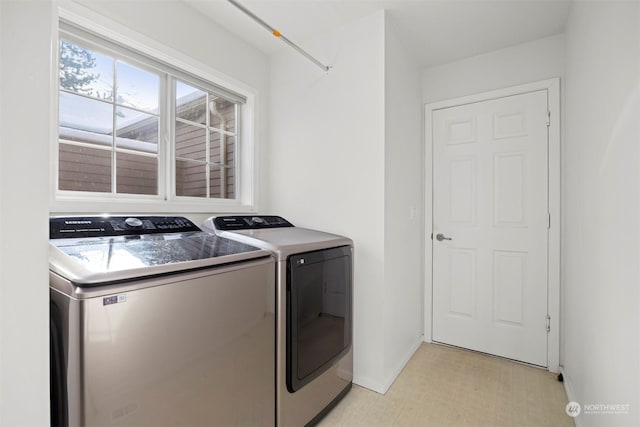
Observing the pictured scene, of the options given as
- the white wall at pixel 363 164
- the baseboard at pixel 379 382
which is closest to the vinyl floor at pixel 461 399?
the baseboard at pixel 379 382

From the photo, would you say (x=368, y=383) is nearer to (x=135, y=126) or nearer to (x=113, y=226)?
(x=113, y=226)

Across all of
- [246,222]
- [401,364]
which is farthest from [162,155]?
[401,364]

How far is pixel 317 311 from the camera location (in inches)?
66.9

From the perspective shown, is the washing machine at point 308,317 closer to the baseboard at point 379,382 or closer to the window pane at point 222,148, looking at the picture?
the baseboard at point 379,382

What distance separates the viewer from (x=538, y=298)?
237 cm

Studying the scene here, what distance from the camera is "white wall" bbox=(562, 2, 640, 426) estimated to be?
3.18ft

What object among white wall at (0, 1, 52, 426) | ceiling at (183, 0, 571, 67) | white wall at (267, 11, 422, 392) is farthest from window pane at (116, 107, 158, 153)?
white wall at (0, 1, 52, 426)

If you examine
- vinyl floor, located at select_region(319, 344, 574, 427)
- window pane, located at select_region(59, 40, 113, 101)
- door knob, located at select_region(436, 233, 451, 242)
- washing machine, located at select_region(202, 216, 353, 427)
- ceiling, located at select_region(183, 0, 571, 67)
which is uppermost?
ceiling, located at select_region(183, 0, 571, 67)

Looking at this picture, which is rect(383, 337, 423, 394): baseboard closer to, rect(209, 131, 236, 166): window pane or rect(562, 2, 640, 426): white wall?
rect(562, 2, 640, 426): white wall

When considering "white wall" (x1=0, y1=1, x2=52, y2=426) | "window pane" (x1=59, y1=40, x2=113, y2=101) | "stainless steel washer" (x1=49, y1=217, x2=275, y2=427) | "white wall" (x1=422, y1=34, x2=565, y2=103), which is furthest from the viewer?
"white wall" (x1=422, y1=34, x2=565, y2=103)

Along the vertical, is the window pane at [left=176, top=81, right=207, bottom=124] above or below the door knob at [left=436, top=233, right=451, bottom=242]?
above

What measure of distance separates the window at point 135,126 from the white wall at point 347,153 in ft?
1.73

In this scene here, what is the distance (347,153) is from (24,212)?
178cm

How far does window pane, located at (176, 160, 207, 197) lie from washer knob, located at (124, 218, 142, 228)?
504 mm
